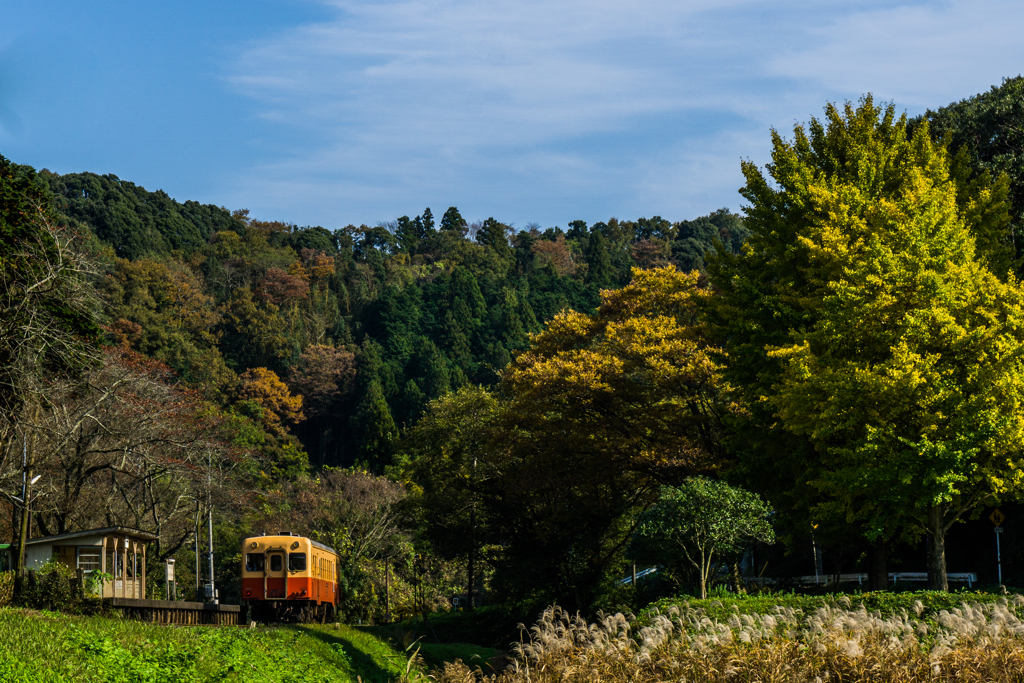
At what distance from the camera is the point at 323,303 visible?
3821 inches

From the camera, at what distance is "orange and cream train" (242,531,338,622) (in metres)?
31.2

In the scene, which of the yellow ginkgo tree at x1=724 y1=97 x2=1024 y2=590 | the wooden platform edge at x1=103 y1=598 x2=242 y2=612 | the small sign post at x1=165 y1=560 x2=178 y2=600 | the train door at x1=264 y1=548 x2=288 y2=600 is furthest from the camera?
the train door at x1=264 y1=548 x2=288 y2=600

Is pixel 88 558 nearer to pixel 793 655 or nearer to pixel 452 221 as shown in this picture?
pixel 793 655

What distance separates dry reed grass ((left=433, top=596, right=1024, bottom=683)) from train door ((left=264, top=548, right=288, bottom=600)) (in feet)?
65.9

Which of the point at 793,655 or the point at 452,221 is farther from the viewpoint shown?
the point at 452,221

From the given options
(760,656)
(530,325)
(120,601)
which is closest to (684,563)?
(120,601)

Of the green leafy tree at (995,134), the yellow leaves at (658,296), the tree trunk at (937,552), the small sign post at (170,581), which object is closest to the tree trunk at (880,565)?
the tree trunk at (937,552)

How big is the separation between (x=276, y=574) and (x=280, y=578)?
189 millimetres

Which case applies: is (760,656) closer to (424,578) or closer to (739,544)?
(739,544)

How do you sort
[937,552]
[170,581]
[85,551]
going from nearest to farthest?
[85,551], [937,552], [170,581]

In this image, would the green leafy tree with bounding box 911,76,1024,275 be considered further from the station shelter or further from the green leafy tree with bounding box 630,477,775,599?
the station shelter

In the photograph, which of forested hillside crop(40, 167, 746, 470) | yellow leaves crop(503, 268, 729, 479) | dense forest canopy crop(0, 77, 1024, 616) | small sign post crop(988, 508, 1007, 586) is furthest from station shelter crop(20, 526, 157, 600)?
forested hillside crop(40, 167, 746, 470)

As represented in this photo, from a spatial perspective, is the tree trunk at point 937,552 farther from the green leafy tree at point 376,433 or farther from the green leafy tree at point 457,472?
the green leafy tree at point 376,433

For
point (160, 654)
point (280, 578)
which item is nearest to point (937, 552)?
point (160, 654)
